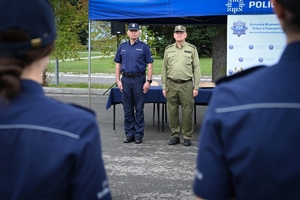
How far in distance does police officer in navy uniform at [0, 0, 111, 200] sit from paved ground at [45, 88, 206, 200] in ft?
12.6

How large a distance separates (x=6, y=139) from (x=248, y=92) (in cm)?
71

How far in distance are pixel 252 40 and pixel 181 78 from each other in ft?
4.52

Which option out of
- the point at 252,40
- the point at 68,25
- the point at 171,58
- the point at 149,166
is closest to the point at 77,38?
the point at 68,25

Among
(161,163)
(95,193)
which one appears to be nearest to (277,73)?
(95,193)

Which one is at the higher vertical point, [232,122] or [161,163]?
[232,122]

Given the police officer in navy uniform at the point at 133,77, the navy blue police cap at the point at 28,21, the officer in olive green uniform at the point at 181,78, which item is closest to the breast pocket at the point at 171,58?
the officer in olive green uniform at the point at 181,78

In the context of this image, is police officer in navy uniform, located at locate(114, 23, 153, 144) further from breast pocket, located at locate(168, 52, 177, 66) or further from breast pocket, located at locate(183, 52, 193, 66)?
breast pocket, located at locate(183, 52, 193, 66)

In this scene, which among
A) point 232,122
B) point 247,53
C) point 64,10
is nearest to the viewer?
point 232,122

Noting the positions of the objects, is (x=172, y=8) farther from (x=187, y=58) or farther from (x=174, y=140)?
(x=174, y=140)

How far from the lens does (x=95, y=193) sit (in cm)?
147

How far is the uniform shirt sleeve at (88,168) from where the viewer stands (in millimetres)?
1422

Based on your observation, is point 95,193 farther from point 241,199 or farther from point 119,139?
point 119,139

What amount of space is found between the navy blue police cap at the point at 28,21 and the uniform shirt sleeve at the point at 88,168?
0.29 metres

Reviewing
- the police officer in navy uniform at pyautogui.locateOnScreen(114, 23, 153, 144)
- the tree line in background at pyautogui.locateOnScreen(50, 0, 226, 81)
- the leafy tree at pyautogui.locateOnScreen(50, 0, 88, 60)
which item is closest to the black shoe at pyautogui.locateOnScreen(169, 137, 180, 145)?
the police officer in navy uniform at pyautogui.locateOnScreen(114, 23, 153, 144)
